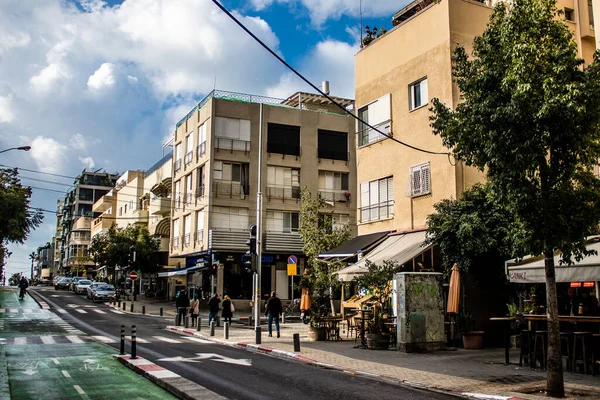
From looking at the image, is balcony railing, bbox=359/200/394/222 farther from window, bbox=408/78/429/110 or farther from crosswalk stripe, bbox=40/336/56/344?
crosswalk stripe, bbox=40/336/56/344

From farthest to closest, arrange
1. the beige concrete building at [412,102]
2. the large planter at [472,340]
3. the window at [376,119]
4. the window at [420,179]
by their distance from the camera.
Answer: the window at [376,119] < the window at [420,179] < the beige concrete building at [412,102] < the large planter at [472,340]

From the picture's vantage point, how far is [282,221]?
44375 mm

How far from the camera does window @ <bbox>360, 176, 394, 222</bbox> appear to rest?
2356 centimetres

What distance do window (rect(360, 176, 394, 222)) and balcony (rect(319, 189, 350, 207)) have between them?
20101 millimetres

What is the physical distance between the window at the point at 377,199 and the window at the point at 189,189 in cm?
2272

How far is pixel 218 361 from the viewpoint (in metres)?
15.1

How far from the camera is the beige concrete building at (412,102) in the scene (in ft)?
69.1

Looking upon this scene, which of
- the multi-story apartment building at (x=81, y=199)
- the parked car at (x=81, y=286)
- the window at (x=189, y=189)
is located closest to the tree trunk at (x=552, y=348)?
the window at (x=189, y=189)

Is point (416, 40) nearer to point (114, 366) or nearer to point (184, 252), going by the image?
point (114, 366)

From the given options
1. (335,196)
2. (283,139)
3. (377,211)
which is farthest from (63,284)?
(377,211)

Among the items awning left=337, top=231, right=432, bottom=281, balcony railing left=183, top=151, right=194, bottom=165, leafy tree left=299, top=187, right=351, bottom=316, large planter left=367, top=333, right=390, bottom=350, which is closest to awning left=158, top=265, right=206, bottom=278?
balcony railing left=183, top=151, right=194, bottom=165

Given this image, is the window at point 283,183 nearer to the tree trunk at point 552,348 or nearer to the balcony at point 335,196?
the balcony at point 335,196

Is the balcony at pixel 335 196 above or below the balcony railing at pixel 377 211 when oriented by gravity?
above

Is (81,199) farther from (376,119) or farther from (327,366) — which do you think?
(327,366)
